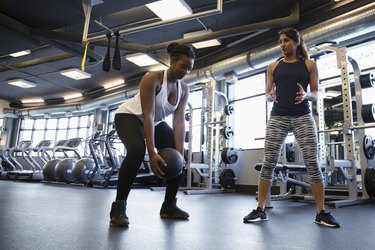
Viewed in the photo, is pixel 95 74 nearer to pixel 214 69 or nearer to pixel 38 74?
pixel 38 74

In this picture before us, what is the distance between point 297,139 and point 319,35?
115 inches

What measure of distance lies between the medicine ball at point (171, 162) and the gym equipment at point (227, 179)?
3728 mm

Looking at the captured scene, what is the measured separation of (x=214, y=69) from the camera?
228 inches

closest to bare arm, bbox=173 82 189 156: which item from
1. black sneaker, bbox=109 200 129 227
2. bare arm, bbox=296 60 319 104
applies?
black sneaker, bbox=109 200 129 227

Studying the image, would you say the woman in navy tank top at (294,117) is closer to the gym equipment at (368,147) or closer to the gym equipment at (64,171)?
the gym equipment at (368,147)

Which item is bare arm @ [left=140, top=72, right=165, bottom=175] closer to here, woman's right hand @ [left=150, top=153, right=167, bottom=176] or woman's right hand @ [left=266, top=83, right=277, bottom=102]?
woman's right hand @ [left=150, top=153, right=167, bottom=176]

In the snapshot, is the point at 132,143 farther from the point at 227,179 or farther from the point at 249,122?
the point at 249,122

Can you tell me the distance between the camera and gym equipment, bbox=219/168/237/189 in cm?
525

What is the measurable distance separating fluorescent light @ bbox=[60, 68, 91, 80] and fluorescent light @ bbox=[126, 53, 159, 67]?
164 centimetres

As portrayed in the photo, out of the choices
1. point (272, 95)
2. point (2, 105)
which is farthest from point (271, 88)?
point (2, 105)

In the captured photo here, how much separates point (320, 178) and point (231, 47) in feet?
15.2

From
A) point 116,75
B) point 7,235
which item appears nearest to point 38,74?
point 116,75

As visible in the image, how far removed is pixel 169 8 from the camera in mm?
4547

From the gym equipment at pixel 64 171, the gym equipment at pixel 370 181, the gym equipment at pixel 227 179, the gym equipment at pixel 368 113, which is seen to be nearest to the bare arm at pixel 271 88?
the gym equipment at pixel 368 113
